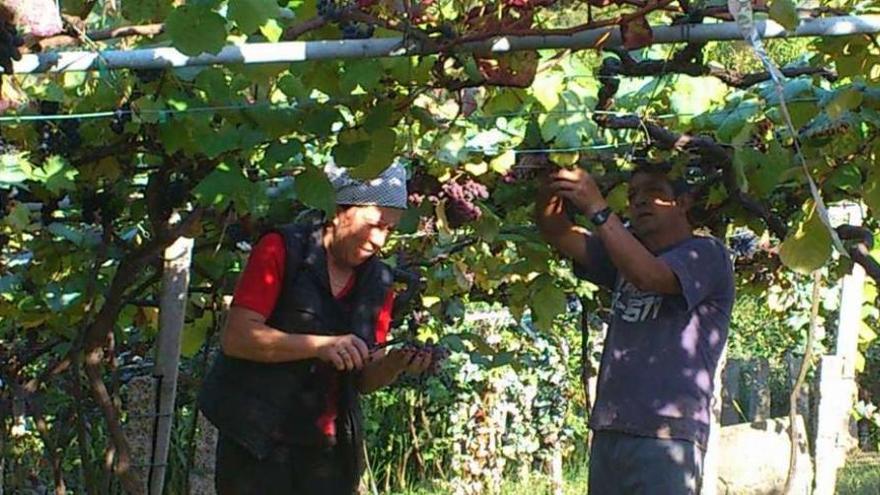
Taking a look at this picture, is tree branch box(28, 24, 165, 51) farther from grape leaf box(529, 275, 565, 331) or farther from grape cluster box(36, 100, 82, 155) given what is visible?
grape leaf box(529, 275, 565, 331)

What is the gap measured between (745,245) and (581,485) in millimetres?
4409

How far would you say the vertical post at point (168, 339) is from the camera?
487 cm

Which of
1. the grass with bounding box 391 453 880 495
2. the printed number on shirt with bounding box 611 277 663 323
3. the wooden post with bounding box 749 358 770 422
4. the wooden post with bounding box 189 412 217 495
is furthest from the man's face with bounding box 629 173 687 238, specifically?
the wooden post with bounding box 749 358 770 422

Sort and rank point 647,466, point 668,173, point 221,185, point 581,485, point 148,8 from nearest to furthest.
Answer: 1. point 148,8
2. point 221,185
3. point 647,466
4. point 668,173
5. point 581,485

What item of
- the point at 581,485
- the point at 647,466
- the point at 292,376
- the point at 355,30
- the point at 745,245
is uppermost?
the point at 745,245

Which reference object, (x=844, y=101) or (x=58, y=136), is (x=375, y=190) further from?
(x=844, y=101)

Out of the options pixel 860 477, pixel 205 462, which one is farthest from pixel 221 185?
pixel 860 477

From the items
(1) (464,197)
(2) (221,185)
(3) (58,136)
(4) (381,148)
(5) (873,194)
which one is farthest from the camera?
(1) (464,197)

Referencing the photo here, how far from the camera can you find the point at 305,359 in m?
3.82

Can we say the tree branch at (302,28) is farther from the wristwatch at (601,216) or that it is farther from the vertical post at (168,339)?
the vertical post at (168,339)

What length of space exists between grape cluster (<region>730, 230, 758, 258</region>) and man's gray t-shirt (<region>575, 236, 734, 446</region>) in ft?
6.95

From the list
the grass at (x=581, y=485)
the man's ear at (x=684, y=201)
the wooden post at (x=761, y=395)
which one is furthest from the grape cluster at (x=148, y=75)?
the wooden post at (x=761, y=395)

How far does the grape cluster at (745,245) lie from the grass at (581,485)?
11.2 ft

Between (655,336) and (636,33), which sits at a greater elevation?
(636,33)
